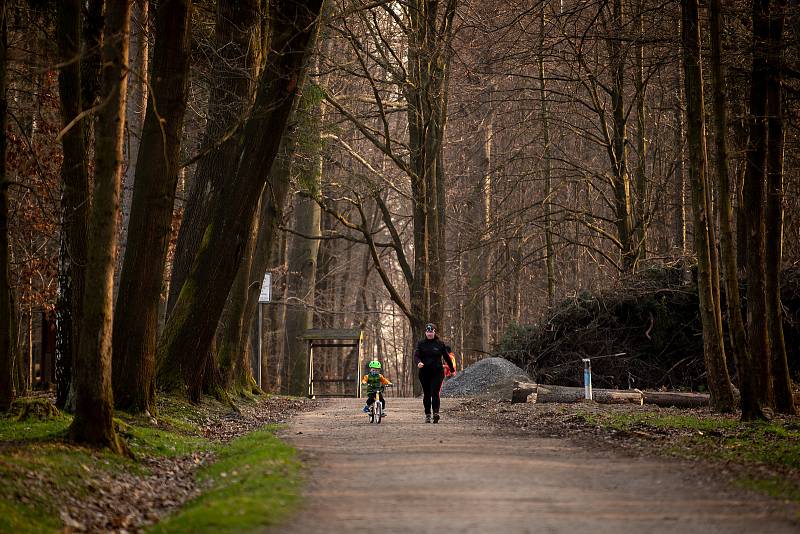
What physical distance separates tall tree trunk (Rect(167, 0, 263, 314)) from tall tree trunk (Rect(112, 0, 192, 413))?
286 cm

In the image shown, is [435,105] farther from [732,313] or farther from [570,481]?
[570,481]

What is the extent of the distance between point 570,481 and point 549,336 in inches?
843

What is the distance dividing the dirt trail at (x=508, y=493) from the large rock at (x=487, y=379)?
579 inches

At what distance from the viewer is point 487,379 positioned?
30312mm

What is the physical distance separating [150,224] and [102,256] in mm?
4114

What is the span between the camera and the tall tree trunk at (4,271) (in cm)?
1445

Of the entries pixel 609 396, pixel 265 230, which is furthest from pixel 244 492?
pixel 265 230

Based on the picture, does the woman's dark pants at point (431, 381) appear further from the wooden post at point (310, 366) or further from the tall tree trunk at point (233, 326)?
the wooden post at point (310, 366)

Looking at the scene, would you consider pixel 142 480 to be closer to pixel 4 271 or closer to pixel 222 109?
pixel 4 271

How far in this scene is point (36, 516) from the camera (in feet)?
27.9

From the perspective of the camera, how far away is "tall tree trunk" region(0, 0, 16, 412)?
14.5 metres

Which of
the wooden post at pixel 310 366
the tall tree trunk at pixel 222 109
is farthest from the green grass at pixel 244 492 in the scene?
the wooden post at pixel 310 366

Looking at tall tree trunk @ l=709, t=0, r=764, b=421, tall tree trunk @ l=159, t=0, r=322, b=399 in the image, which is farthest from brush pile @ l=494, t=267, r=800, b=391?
tall tree trunk @ l=159, t=0, r=322, b=399

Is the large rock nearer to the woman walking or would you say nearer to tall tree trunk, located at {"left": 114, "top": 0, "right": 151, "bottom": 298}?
the woman walking
